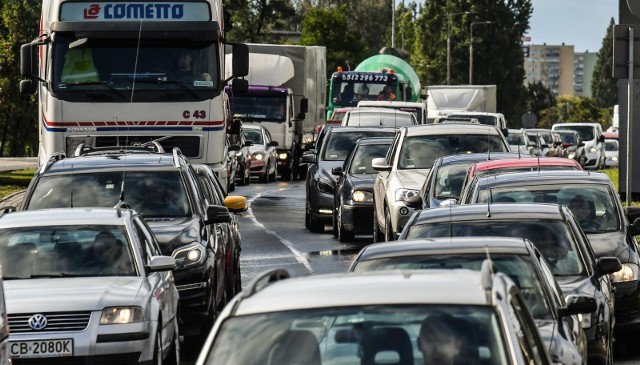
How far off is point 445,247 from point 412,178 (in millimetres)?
13104

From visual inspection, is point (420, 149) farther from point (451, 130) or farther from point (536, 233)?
point (536, 233)

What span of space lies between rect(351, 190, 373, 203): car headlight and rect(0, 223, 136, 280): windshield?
12.7 metres

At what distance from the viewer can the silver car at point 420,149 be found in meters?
22.3

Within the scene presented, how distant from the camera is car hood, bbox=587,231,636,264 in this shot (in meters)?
13.4

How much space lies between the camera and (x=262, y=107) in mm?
49125

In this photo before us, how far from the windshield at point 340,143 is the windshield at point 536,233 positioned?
17.2 metres

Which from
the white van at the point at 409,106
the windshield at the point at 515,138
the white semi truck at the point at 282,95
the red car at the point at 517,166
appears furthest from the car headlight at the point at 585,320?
the windshield at the point at 515,138

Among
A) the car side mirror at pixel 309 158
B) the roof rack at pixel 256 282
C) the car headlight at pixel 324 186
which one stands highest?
the roof rack at pixel 256 282

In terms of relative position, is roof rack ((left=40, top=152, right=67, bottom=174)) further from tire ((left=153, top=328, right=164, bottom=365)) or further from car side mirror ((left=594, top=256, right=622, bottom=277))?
car side mirror ((left=594, top=256, right=622, bottom=277))

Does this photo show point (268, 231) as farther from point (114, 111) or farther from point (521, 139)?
point (521, 139)

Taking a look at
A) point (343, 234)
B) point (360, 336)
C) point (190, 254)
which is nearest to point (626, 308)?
point (190, 254)

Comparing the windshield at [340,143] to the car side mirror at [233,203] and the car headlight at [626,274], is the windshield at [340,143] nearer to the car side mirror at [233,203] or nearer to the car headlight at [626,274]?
the car side mirror at [233,203]

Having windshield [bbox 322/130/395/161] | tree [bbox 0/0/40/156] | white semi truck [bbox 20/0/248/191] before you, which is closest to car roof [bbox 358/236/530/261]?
white semi truck [bbox 20/0/248/191]

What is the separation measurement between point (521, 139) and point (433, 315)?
4715 cm
